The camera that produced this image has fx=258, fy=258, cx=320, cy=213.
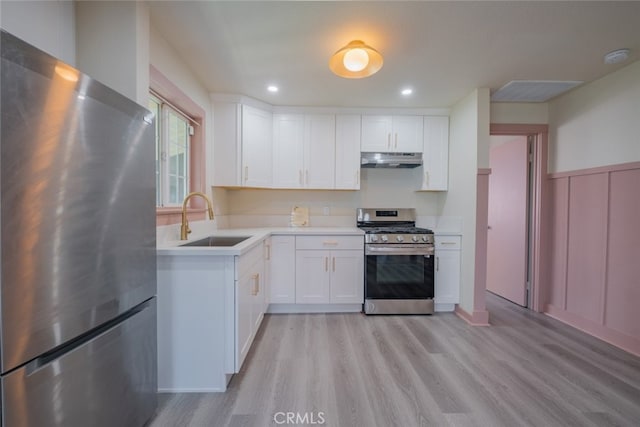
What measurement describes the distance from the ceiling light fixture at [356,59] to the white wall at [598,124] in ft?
7.20

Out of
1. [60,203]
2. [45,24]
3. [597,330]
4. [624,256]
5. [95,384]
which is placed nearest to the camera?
[60,203]

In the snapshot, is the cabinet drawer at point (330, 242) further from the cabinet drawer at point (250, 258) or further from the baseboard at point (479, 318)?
the baseboard at point (479, 318)

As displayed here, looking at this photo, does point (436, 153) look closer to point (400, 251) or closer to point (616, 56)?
point (400, 251)

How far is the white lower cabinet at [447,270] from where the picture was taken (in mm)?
2809

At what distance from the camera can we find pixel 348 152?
3.09 meters

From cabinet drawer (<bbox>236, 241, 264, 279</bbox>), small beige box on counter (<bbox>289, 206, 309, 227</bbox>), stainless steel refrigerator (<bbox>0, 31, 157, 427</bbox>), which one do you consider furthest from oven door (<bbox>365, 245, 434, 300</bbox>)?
stainless steel refrigerator (<bbox>0, 31, 157, 427</bbox>)

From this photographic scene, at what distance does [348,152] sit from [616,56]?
2270mm

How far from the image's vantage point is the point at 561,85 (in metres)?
2.44

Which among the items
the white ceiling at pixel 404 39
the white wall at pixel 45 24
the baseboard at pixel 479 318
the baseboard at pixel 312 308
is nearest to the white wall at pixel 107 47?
the white wall at pixel 45 24

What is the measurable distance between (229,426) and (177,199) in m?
1.75

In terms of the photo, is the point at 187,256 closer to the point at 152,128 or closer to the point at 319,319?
the point at 152,128

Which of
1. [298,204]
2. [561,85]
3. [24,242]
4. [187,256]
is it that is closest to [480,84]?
[561,85]

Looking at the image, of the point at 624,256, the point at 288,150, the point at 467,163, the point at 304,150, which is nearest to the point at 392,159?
the point at 467,163

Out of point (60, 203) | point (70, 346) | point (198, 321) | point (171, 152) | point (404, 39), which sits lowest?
point (198, 321)
